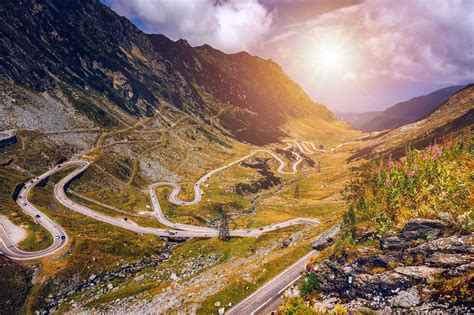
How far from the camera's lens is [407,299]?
26.1 metres

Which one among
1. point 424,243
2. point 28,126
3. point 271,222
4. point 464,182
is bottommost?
point 271,222

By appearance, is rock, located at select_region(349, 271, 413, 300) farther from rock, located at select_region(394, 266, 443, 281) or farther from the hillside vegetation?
rock, located at select_region(394, 266, 443, 281)

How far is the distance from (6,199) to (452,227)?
154 metres

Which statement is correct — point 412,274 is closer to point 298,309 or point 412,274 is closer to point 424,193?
point 424,193

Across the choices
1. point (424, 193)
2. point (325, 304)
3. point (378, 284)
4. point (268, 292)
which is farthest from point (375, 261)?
point (268, 292)

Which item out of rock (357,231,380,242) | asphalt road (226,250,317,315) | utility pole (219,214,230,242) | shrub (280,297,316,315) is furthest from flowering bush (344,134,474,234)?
utility pole (219,214,230,242)

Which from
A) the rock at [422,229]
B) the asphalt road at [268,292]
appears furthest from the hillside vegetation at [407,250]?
the asphalt road at [268,292]

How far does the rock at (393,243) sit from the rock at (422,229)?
2.15 ft

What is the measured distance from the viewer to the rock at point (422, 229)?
1156 inches

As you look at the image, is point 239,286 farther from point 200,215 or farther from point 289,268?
point 200,215

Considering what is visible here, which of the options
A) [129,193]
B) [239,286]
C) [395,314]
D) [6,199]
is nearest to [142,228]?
[129,193]

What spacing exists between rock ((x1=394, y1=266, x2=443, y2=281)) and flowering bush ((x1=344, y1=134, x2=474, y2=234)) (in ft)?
18.3

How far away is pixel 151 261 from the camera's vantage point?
107 m

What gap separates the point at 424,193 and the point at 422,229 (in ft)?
23.9
